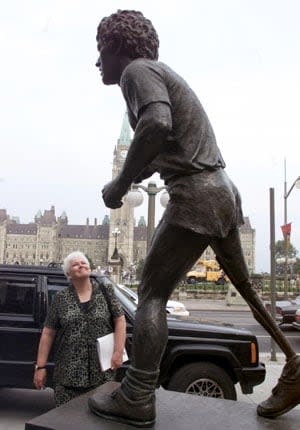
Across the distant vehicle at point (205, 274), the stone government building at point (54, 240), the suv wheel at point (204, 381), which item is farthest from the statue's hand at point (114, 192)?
the stone government building at point (54, 240)

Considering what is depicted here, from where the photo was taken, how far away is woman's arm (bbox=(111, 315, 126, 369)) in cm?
345

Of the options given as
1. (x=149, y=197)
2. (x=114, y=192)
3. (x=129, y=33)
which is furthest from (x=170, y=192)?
(x=149, y=197)

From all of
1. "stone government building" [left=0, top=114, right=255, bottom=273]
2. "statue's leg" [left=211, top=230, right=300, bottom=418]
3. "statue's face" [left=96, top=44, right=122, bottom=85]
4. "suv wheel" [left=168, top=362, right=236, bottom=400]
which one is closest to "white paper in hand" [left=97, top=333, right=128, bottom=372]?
"statue's leg" [left=211, top=230, right=300, bottom=418]

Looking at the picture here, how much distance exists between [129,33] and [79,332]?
1.94 m

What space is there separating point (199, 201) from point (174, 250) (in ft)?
1.03

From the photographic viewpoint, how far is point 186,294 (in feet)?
107

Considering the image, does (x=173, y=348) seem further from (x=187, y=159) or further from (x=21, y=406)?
(x=187, y=159)

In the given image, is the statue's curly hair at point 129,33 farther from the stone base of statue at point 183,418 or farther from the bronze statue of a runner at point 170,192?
the stone base of statue at point 183,418

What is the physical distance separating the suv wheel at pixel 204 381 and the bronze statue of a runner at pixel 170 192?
8.49 ft

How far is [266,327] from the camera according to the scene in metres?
3.06

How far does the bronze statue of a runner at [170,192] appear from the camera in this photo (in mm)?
2713

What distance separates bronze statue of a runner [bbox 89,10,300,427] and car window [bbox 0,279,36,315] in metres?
3.04

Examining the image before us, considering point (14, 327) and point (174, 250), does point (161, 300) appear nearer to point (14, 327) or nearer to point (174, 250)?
point (174, 250)

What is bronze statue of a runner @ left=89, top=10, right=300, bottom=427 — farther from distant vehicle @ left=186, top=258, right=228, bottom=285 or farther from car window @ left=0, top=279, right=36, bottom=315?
distant vehicle @ left=186, top=258, right=228, bottom=285
